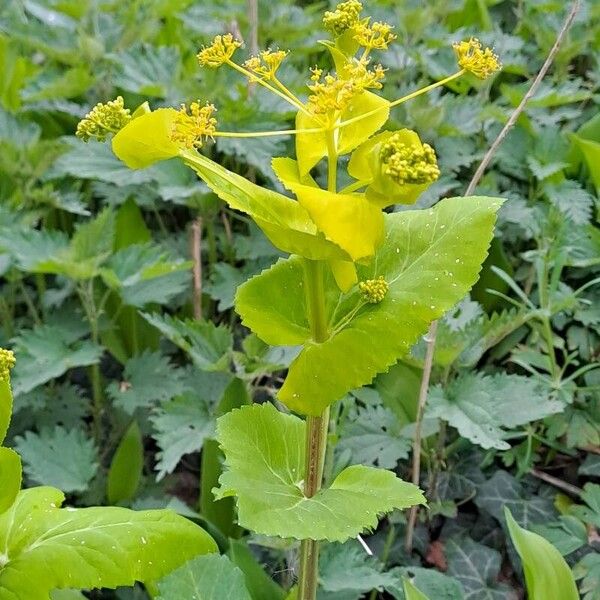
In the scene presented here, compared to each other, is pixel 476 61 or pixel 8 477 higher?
pixel 476 61

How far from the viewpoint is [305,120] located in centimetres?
60

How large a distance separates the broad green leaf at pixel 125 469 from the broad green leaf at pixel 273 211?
2.27 ft

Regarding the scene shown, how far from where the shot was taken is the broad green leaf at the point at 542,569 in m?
0.82

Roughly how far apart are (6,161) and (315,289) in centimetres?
99

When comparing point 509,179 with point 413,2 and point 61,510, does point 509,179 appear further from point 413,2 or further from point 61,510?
point 61,510

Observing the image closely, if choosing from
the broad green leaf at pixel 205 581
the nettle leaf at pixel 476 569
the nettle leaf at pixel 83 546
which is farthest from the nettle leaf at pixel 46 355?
the nettle leaf at pixel 476 569

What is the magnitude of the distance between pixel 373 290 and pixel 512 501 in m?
0.68

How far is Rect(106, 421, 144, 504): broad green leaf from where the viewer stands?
3.85 ft

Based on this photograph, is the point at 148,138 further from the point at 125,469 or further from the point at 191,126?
the point at 125,469

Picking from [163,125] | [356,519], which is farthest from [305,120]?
[356,519]

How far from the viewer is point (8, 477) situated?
27.6 inches

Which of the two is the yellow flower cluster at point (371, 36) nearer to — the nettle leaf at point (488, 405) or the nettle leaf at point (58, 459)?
the nettle leaf at point (488, 405)

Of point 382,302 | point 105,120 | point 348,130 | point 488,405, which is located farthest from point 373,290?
point 488,405

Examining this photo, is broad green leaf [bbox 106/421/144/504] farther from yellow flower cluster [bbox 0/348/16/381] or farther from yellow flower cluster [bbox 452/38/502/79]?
yellow flower cluster [bbox 452/38/502/79]
